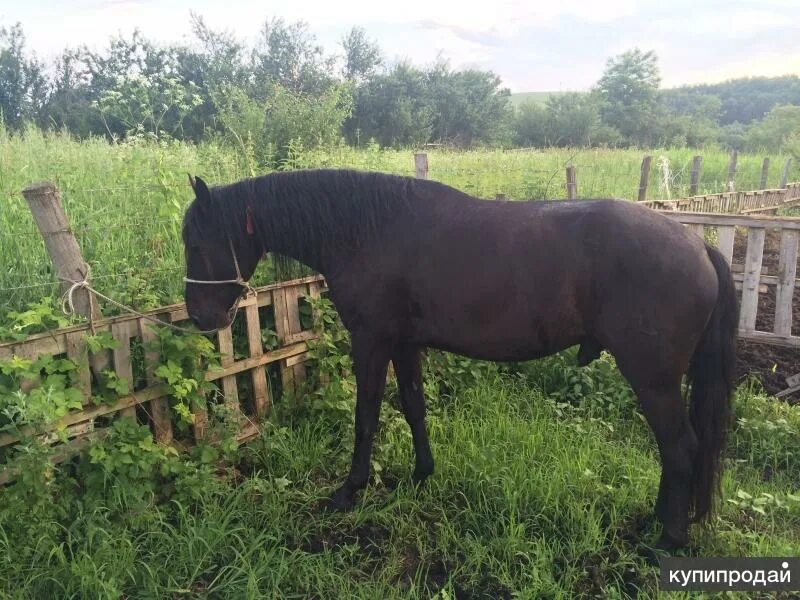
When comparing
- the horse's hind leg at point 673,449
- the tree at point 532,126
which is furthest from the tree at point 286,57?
the horse's hind leg at point 673,449

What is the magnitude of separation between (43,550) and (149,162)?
12.3 feet

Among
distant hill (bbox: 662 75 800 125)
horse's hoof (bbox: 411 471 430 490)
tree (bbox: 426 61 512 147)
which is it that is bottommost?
horse's hoof (bbox: 411 471 430 490)

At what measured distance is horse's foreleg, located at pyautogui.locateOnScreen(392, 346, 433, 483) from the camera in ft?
10.9

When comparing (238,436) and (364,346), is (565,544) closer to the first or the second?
(364,346)

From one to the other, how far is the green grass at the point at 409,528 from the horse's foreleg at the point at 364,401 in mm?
122

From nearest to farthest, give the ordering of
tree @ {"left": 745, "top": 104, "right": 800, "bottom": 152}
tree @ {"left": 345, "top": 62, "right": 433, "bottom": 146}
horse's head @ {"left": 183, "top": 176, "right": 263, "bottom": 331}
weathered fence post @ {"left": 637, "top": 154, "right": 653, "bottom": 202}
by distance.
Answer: horse's head @ {"left": 183, "top": 176, "right": 263, "bottom": 331}
weathered fence post @ {"left": 637, "top": 154, "right": 653, "bottom": 202}
tree @ {"left": 345, "top": 62, "right": 433, "bottom": 146}
tree @ {"left": 745, "top": 104, "right": 800, "bottom": 152}

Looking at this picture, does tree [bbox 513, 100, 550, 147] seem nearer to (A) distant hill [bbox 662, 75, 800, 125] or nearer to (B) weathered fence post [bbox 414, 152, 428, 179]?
(A) distant hill [bbox 662, 75, 800, 125]

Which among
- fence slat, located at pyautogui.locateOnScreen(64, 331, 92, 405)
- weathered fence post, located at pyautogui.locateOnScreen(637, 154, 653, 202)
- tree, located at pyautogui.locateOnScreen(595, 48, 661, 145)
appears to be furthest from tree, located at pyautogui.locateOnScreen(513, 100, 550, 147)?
fence slat, located at pyautogui.locateOnScreen(64, 331, 92, 405)

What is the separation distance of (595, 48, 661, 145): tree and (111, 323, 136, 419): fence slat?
154 ft

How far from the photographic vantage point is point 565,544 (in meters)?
2.79

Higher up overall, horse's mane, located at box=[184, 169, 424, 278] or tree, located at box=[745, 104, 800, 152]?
tree, located at box=[745, 104, 800, 152]

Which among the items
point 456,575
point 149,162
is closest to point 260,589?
point 456,575

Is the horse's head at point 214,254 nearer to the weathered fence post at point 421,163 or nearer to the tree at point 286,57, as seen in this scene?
the weathered fence post at point 421,163

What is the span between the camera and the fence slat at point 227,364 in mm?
3551
